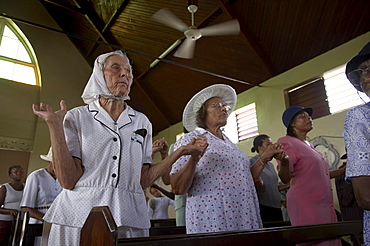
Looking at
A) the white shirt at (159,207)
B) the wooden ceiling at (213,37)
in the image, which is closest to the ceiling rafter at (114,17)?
the wooden ceiling at (213,37)

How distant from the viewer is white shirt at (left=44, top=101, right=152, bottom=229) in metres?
1.02

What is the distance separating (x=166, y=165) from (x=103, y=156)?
279 millimetres

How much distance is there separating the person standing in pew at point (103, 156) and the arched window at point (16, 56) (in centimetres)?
856

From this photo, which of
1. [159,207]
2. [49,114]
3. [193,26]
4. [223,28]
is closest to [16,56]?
[159,207]

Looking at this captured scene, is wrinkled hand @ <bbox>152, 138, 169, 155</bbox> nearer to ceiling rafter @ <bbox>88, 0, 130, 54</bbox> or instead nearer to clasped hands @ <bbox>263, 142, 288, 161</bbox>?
clasped hands @ <bbox>263, 142, 288, 161</bbox>

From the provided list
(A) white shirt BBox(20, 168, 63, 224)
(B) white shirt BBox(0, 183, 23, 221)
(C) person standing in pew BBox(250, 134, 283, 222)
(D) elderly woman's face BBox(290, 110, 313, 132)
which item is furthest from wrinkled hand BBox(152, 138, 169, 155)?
(B) white shirt BBox(0, 183, 23, 221)

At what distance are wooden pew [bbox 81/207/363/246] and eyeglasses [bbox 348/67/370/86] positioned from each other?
24.1 inches

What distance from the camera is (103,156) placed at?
3.67ft

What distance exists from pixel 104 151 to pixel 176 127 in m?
7.68

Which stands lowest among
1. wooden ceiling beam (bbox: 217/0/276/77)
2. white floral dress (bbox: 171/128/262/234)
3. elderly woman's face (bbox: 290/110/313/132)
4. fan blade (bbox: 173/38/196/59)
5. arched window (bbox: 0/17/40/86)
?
white floral dress (bbox: 171/128/262/234)

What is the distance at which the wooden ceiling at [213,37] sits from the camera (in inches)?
185

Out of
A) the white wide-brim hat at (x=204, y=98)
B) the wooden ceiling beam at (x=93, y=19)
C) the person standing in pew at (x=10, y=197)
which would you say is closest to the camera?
the white wide-brim hat at (x=204, y=98)

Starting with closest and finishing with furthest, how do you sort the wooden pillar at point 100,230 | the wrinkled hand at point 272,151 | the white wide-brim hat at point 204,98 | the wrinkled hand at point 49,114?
1. the wooden pillar at point 100,230
2. the wrinkled hand at point 49,114
3. the wrinkled hand at point 272,151
4. the white wide-brim hat at point 204,98

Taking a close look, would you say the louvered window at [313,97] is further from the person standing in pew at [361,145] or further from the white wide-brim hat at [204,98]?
the person standing in pew at [361,145]
